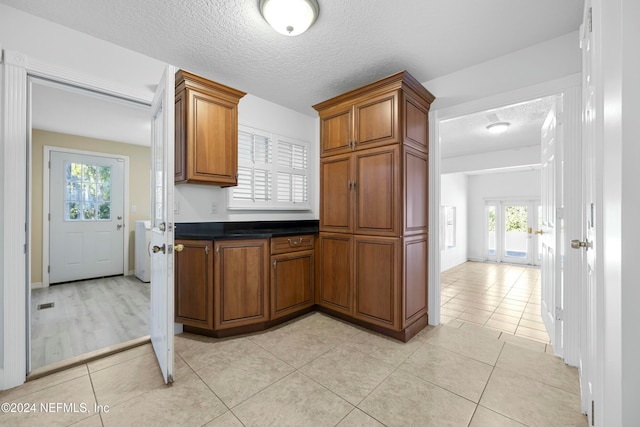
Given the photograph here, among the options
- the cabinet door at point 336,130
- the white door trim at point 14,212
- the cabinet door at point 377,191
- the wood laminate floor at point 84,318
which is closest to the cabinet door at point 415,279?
the cabinet door at point 377,191

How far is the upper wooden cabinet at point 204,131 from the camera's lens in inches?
92.0

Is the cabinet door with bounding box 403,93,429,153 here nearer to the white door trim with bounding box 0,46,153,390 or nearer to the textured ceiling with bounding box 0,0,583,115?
the textured ceiling with bounding box 0,0,583,115

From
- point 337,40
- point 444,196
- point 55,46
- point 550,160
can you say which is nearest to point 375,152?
point 337,40

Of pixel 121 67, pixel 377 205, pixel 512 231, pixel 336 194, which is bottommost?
pixel 512 231

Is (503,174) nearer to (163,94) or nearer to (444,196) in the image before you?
(444,196)

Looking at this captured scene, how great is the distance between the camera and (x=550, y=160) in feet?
8.15

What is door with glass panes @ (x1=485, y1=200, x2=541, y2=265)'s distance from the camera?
6.35 meters

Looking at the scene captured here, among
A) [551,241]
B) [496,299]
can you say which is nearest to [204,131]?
[551,241]

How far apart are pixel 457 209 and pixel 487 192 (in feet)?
3.54

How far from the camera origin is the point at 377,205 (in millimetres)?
2432

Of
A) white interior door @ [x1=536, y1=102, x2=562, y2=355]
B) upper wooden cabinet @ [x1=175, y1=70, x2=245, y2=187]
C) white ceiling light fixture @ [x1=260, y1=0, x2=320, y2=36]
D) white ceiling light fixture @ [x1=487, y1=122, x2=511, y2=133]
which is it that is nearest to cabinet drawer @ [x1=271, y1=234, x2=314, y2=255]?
upper wooden cabinet @ [x1=175, y1=70, x2=245, y2=187]

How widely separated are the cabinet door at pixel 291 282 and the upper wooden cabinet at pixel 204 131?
95cm

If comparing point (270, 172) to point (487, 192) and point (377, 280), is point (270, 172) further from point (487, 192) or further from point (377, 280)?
point (487, 192)

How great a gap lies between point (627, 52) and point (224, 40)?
7.51 ft
